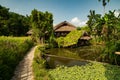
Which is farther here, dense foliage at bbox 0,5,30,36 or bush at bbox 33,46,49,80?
dense foliage at bbox 0,5,30,36

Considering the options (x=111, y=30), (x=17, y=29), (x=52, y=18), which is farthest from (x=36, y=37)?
(x=111, y=30)

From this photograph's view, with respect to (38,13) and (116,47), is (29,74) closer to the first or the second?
(116,47)

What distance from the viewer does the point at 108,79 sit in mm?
9195

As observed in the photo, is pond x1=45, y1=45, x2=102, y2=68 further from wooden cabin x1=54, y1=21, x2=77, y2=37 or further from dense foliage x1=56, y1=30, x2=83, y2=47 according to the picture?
wooden cabin x1=54, y1=21, x2=77, y2=37

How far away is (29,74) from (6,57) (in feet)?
6.44

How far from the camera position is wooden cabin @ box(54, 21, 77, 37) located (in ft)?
125

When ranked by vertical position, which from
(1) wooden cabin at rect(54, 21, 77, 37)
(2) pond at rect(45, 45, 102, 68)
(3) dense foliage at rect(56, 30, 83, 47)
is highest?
(1) wooden cabin at rect(54, 21, 77, 37)

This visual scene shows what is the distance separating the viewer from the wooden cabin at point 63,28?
38.1 m

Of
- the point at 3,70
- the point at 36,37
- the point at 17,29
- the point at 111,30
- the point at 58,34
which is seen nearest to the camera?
the point at 3,70

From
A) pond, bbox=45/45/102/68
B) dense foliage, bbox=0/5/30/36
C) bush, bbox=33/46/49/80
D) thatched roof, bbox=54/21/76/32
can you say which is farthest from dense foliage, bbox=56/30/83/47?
bush, bbox=33/46/49/80

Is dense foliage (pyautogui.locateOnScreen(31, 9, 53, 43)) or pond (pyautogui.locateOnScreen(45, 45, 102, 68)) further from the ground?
dense foliage (pyautogui.locateOnScreen(31, 9, 53, 43))

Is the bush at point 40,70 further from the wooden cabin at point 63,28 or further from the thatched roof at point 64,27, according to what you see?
the thatched roof at point 64,27

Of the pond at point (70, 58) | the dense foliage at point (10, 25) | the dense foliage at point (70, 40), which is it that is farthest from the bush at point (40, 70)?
the dense foliage at point (10, 25)

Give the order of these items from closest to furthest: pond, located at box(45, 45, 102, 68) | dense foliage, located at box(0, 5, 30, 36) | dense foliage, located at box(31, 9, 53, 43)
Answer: pond, located at box(45, 45, 102, 68), dense foliage, located at box(31, 9, 53, 43), dense foliage, located at box(0, 5, 30, 36)
